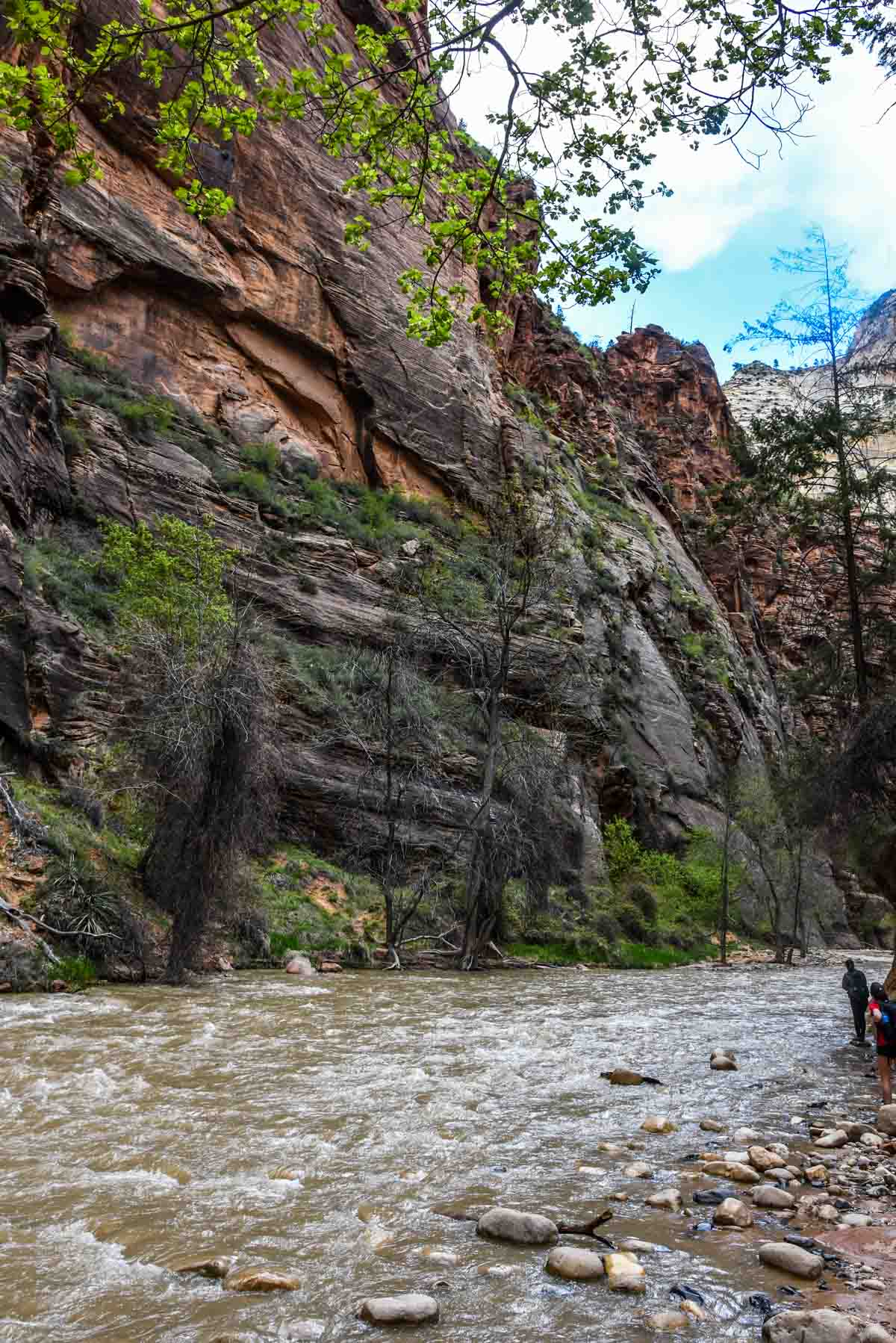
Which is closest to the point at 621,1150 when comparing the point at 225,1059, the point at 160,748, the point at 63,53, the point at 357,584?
the point at 225,1059

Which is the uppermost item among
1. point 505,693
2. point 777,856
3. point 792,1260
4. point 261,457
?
point 261,457

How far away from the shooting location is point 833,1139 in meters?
5.65

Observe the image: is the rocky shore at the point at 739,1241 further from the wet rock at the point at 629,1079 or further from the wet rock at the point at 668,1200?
the wet rock at the point at 629,1079

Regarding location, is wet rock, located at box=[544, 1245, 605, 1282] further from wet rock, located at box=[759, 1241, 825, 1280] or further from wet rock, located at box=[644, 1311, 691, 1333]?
wet rock, located at box=[759, 1241, 825, 1280]

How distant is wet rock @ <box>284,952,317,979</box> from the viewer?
1585 centimetres

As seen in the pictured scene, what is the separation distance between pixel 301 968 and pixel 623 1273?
13460 mm

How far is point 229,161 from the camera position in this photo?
33094 millimetres

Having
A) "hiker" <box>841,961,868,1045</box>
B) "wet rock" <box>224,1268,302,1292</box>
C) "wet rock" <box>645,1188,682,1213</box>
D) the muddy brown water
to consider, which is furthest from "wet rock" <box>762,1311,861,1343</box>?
"hiker" <box>841,961,868,1045</box>

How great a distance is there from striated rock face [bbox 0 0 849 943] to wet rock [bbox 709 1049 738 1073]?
12.8 m

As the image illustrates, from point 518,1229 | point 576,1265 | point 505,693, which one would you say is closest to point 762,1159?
point 518,1229

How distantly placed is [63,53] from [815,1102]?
10175 mm

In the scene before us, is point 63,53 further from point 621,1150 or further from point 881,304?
point 881,304

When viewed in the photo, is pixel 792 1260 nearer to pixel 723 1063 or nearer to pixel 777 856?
pixel 723 1063

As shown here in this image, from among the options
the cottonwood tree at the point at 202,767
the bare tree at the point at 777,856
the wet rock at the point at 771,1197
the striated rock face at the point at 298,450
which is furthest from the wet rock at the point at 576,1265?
the bare tree at the point at 777,856
